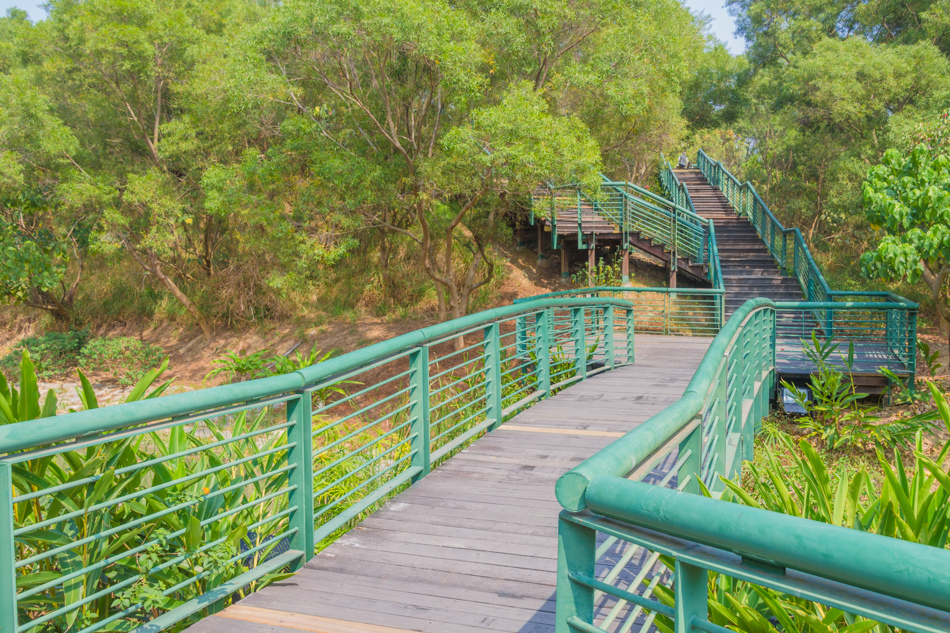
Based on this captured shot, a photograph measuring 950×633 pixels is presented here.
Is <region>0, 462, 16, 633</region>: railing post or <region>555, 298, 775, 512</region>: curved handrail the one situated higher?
<region>555, 298, 775, 512</region>: curved handrail

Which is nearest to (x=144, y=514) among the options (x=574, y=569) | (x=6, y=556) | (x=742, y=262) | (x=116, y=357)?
(x=6, y=556)

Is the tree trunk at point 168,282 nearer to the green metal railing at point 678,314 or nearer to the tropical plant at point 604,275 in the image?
the tropical plant at point 604,275

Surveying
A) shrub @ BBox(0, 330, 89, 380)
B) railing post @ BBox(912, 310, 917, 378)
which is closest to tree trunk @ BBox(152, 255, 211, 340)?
shrub @ BBox(0, 330, 89, 380)

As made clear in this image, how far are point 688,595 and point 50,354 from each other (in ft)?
79.8

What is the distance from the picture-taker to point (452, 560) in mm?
3596

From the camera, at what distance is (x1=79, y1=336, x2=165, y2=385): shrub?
20578 millimetres

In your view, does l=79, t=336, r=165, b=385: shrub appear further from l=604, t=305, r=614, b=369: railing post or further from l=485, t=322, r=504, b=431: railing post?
l=485, t=322, r=504, b=431: railing post

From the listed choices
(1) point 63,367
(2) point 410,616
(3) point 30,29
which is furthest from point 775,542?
(1) point 63,367

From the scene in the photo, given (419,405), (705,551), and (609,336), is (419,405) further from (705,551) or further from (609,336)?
(609,336)

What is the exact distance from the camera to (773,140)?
22.9 metres

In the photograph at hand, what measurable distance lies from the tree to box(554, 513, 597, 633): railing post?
351 inches

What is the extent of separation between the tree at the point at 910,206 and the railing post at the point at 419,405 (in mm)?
7156

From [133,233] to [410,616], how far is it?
1913 centimetres

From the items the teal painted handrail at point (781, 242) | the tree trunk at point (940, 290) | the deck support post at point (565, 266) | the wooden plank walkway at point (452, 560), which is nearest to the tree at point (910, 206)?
the teal painted handrail at point (781, 242)
